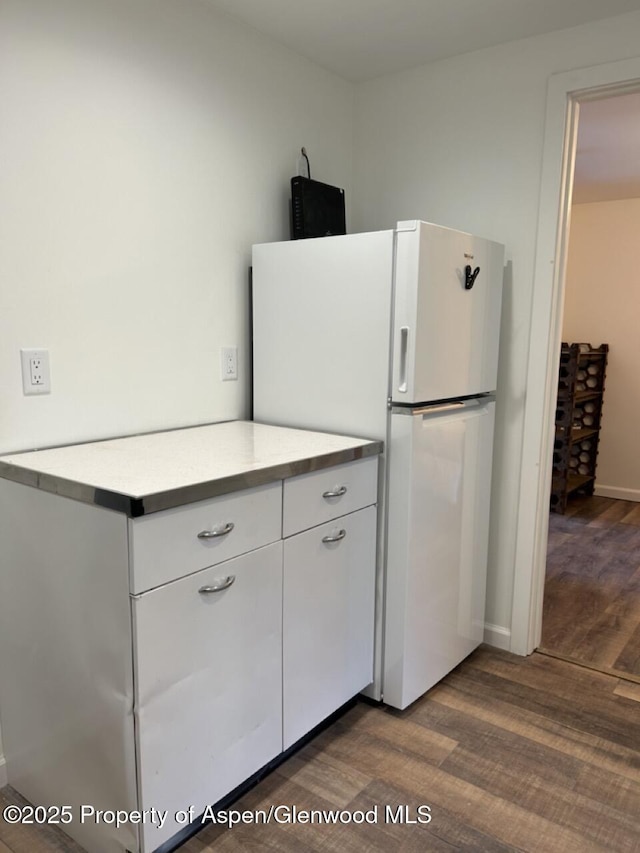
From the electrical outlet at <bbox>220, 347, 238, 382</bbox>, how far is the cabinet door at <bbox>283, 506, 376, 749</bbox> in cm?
70

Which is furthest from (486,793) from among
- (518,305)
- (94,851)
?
(518,305)

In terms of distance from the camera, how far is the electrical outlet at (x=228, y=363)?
2197mm

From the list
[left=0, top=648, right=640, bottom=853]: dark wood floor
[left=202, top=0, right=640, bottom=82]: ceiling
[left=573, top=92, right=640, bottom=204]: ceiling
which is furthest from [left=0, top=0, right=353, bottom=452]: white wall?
[left=573, top=92, right=640, bottom=204]: ceiling

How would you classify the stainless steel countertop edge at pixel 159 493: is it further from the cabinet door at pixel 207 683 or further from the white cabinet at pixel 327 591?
the cabinet door at pixel 207 683

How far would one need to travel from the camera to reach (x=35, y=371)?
1652mm

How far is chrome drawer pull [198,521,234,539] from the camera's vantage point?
4.61 ft

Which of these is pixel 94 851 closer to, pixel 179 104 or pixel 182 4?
pixel 179 104

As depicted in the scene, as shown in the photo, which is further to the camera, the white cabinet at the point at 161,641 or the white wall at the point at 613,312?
the white wall at the point at 613,312

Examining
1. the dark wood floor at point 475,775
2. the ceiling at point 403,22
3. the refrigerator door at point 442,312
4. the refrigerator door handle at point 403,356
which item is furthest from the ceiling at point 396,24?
the dark wood floor at point 475,775

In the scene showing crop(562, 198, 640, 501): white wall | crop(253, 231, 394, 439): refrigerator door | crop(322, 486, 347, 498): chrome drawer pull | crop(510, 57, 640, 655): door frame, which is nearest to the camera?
crop(322, 486, 347, 498): chrome drawer pull

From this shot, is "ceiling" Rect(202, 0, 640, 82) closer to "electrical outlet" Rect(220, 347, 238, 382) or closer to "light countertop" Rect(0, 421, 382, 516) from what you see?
"electrical outlet" Rect(220, 347, 238, 382)

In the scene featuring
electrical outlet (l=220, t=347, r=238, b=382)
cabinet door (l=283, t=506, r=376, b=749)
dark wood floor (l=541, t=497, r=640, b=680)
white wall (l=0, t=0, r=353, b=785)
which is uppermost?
white wall (l=0, t=0, r=353, b=785)

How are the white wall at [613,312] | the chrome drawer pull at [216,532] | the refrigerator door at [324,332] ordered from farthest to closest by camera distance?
the white wall at [613,312] → the refrigerator door at [324,332] → the chrome drawer pull at [216,532]

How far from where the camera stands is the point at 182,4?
1927 millimetres
